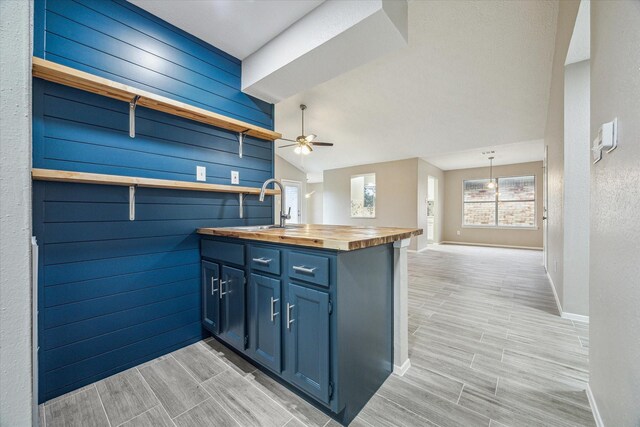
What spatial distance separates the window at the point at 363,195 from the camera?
304 inches

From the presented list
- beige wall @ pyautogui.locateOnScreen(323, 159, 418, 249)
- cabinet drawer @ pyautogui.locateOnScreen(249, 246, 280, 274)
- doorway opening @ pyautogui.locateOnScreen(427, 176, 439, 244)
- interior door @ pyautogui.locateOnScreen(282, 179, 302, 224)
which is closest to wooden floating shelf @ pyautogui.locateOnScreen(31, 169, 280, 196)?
cabinet drawer @ pyautogui.locateOnScreen(249, 246, 280, 274)

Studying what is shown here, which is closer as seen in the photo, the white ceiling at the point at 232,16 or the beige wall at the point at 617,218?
the beige wall at the point at 617,218

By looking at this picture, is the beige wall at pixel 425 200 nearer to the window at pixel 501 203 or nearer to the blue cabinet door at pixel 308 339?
the window at pixel 501 203

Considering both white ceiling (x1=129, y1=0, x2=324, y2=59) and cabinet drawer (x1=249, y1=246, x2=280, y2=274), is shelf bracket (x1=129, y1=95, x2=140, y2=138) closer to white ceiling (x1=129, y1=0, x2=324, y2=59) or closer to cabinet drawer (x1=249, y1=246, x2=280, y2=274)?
white ceiling (x1=129, y1=0, x2=324, y2=59)

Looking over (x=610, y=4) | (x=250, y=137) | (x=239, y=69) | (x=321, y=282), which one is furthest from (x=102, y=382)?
(x=610, y=4)

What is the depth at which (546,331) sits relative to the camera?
7.45ft

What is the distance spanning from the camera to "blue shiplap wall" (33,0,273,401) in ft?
5.05

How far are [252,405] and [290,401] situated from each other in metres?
0.21

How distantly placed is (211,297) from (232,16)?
86.4 inches

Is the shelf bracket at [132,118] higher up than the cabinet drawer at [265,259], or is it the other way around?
the shelf bracket at [132,118]

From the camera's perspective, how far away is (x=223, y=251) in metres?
1.90

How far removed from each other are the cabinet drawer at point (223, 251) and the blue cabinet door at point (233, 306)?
7cm

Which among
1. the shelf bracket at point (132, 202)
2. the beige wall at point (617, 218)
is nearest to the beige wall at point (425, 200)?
the beige wall at point (617, 218)

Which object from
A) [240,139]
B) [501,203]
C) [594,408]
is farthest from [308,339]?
[501,203]
